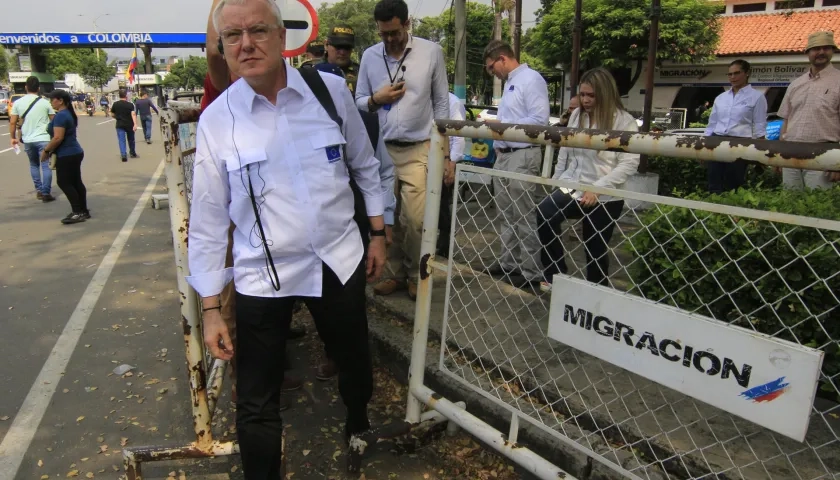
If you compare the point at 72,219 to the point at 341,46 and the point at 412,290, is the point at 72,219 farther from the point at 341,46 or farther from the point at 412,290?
the point at 412,290

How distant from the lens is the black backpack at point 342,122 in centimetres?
215

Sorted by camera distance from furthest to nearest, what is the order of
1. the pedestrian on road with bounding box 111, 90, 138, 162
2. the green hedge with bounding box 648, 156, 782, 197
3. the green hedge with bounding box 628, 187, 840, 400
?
the pedestrian on road with bounding box 111, 90, 138, 162 < the green hedge with bounding box 648, 156, 782, 197 < the green hedge with bounding box 628, 187, 840, 400

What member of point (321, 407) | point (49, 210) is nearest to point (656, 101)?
point (49, 210)

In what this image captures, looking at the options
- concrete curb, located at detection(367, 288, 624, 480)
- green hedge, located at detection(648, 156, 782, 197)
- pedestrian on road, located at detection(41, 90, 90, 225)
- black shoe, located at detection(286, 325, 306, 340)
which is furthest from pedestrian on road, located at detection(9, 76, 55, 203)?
green hedge, located at detection(648, 156, 782, 197)

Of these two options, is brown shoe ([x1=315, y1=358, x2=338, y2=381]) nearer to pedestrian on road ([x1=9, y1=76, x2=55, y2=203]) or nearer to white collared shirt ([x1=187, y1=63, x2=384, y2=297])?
white collared shirt ([x1=187, y1=63, x2=384, y2=297])

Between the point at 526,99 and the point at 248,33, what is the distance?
9.57 ft

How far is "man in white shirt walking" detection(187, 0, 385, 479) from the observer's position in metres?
1.96

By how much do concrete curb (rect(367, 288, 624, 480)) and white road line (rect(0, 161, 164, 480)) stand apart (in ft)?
6.16

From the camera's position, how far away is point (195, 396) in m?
2.39

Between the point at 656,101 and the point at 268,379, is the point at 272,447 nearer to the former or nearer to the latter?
the point at 268,379

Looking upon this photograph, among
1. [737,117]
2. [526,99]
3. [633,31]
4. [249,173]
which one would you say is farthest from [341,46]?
A: [633,31]

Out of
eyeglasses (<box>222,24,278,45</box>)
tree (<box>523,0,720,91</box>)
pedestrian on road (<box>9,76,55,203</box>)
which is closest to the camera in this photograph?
eyeglasses (<box>222,24,278,45</box>)

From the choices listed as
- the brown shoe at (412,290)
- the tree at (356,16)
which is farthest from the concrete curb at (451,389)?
the tree at (356,16)

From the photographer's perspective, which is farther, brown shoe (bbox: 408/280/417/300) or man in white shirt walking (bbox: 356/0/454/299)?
brown shoe (bbox: 408/280/417/300)
